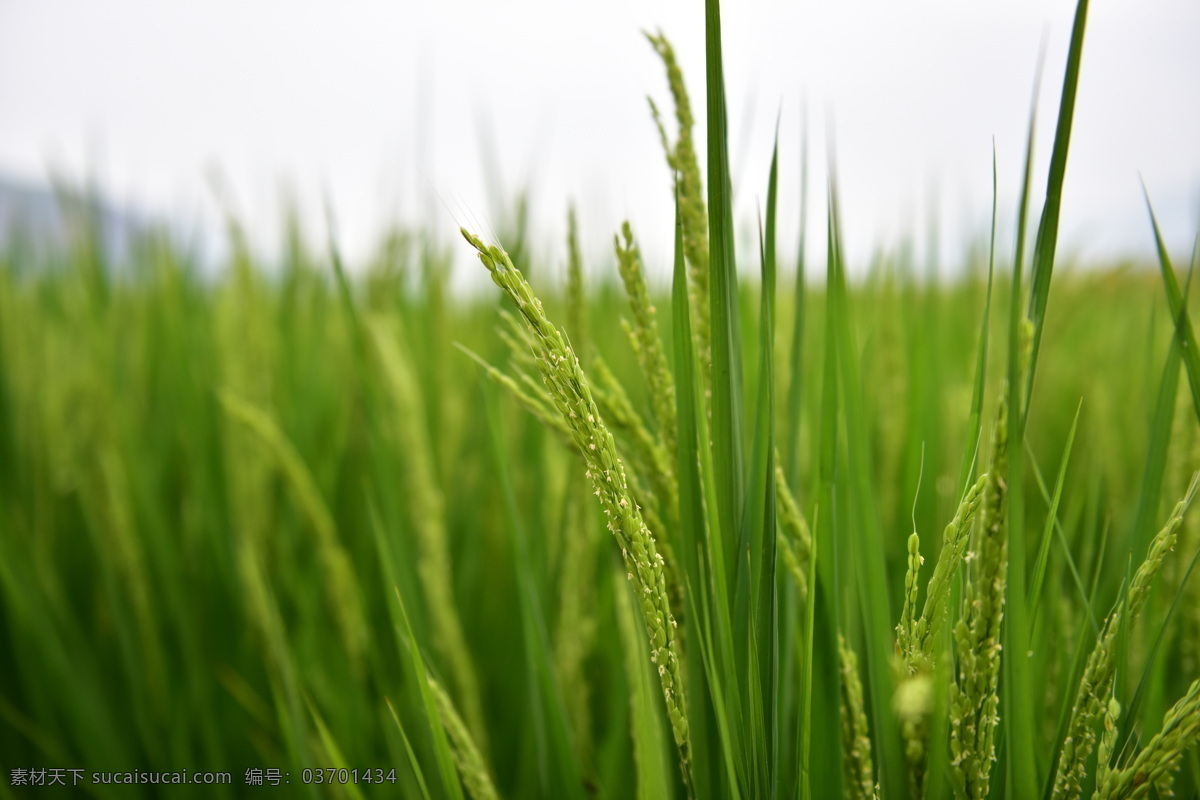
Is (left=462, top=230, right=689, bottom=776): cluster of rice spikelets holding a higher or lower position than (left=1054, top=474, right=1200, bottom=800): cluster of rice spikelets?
higher

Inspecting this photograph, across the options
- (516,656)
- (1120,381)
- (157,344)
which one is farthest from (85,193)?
(1120,381)

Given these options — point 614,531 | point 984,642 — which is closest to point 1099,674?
point 984,642

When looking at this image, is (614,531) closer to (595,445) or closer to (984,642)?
(595,445)

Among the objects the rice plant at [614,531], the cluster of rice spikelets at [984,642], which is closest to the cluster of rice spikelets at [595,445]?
the rice plant at [614,531]

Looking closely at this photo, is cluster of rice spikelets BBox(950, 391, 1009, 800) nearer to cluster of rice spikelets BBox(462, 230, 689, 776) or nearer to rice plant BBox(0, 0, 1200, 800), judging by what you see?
rice plant BBox(0, 0, 1200, 800)

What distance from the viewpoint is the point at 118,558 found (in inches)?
39.9

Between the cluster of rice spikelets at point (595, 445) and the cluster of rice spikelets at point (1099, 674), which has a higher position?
the cluster of rice spikelets at point (595, 445)

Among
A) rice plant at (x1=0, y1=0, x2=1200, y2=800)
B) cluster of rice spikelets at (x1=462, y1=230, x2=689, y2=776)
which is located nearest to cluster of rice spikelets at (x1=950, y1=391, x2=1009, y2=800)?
rice plant at (x1=0, y1=0, x2=1200, y2=800)

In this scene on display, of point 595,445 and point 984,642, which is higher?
point 595,445

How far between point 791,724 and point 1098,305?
98.6 inches

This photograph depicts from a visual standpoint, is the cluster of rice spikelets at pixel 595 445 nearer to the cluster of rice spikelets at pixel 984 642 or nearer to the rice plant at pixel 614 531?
the rice plant at pixel 614 531

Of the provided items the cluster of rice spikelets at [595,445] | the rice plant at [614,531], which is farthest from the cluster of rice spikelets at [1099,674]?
the cluster of rice spikelets at [595,445]

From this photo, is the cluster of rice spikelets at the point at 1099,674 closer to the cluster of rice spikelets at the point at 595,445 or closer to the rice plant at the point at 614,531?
the rice plant at the point at 614,531

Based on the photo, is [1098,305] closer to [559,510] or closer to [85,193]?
[559,510]
